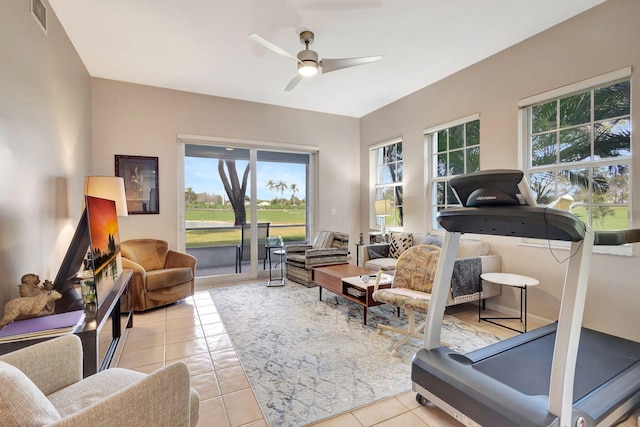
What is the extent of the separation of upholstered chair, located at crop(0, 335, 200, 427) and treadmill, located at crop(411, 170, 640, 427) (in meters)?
1.41

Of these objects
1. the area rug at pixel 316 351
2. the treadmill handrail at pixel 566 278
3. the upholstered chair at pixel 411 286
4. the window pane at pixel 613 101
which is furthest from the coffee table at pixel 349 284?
the window pane at pixel 613 101

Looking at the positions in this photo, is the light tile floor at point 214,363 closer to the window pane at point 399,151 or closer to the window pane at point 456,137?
the window pane at point 456,137

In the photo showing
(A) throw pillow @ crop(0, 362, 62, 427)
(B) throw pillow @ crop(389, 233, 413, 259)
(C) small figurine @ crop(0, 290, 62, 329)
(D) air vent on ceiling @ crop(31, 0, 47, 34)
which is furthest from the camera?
(B) throw pillow @ crop(389, 233, 413, 259)

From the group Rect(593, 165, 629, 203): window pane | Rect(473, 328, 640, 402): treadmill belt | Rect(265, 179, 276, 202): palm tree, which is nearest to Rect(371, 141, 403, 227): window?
Rect(265, 179, 276, 202): palm tree

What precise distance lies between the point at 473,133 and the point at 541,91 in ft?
2.89

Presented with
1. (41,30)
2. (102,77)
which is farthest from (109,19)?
(102,77)

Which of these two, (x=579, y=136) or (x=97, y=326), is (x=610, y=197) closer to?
(x=579, y=136)

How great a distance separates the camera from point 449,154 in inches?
169

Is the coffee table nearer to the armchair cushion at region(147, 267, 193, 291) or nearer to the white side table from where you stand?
the white side table

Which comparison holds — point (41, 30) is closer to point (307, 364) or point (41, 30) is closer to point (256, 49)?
point (256, 49)

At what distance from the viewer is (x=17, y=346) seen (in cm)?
144

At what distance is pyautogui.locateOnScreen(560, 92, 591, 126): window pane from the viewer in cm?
287

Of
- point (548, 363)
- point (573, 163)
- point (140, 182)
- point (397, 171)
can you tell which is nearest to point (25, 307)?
point (140, 182)

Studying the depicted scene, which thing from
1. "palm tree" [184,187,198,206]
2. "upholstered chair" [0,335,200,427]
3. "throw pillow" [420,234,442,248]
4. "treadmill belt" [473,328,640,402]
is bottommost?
"treadmill belt" [473,328,640,402]
